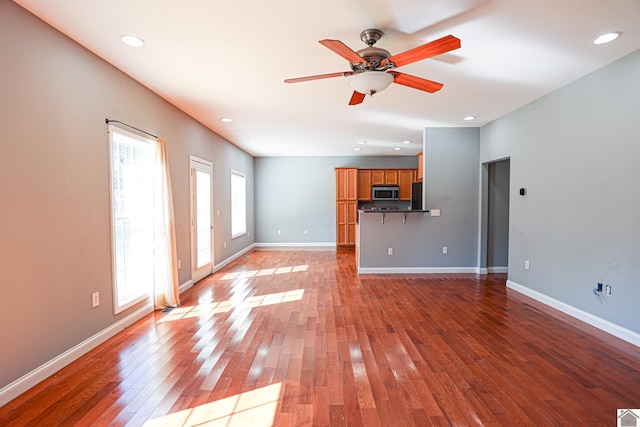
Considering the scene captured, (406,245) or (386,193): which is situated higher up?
(386,193)

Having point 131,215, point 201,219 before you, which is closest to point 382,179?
point 201,219

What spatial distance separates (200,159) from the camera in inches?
198

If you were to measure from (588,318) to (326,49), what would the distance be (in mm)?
3798

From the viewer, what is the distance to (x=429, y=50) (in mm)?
2008

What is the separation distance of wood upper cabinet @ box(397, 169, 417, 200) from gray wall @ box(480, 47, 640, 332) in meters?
3.79

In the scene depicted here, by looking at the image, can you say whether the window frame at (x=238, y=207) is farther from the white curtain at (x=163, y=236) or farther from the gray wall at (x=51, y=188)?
the gray wall at (x=51, y=188)

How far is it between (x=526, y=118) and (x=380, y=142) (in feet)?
9.72

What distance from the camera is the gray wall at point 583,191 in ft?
9.11

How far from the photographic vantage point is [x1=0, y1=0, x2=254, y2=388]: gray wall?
1.97m

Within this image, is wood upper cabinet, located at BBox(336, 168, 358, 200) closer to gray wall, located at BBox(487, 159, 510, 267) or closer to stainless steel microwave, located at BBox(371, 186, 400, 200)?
stainless steel microwave, located at BBox(371, 186, 400, 200)

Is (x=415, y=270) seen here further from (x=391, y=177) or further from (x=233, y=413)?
(x=233, y=413)

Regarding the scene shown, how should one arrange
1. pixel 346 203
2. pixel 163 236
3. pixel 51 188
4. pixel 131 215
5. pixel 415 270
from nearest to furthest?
pixel 51 188 < pixel 131 215 < pixel 163 236 < pixel 415 270 < pixel 346 203

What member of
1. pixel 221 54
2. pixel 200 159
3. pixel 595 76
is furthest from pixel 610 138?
pixel 200 159

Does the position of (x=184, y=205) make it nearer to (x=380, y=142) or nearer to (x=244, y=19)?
(x=244, y=19)
